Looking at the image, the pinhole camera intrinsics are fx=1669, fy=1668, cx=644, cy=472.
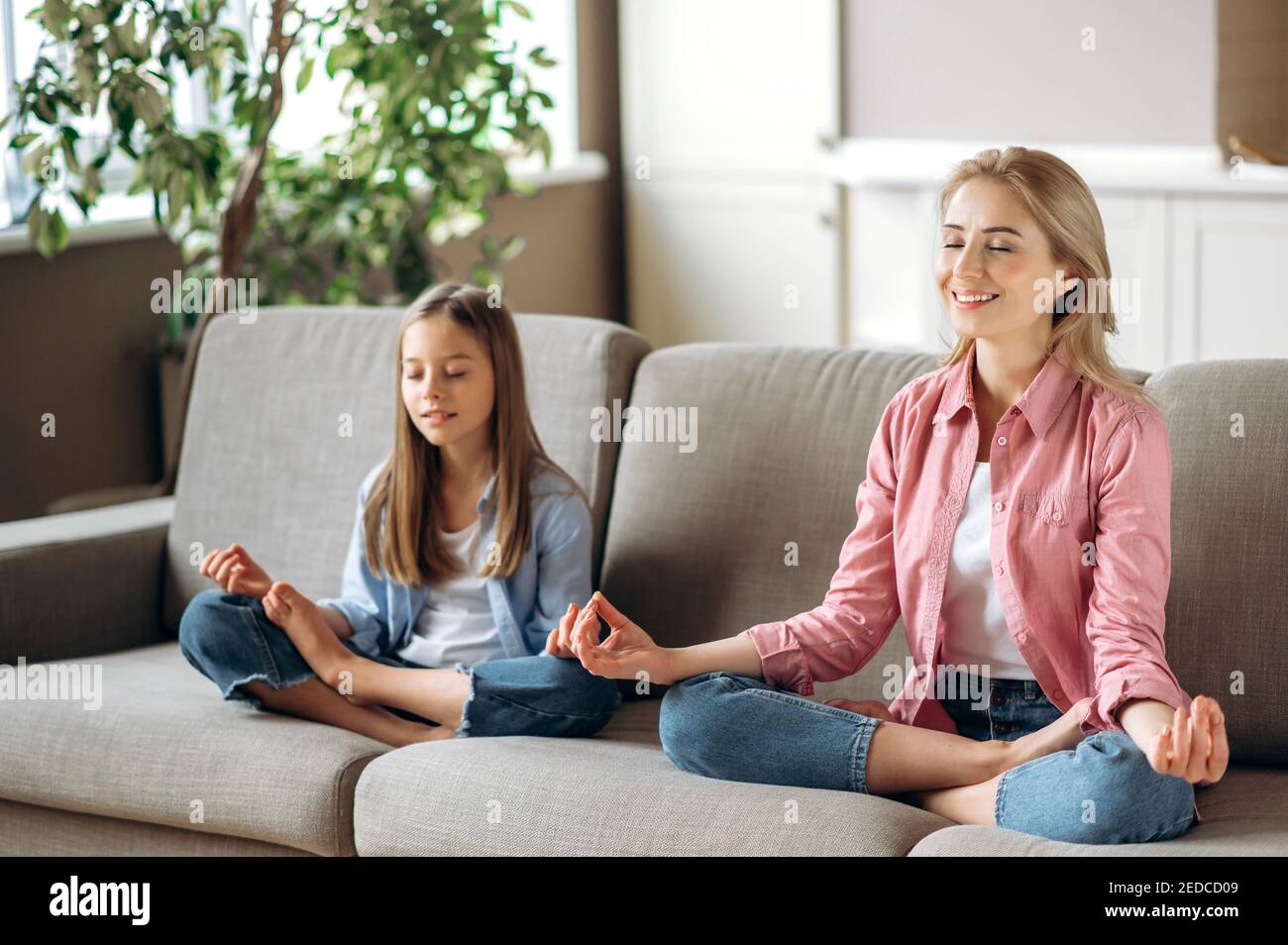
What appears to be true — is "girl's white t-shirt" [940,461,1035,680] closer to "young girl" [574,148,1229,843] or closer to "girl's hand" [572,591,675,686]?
"young girl" [574,148,1229,843]

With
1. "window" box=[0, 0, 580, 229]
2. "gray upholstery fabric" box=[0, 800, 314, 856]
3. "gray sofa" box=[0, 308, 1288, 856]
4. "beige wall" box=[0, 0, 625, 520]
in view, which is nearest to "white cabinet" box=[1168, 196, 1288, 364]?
"window" box=[0, 0, 580, 229]

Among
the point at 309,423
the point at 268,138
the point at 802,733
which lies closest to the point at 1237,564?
the point at 802,733

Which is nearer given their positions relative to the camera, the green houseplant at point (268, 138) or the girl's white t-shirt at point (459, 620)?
the girl's white t-shirt at point (459, 620)

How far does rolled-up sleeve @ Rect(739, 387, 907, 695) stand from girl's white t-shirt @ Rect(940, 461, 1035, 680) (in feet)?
0.30

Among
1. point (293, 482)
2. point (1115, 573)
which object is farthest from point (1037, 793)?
point (293, 482)

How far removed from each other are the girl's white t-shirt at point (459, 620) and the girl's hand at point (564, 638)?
0.55 ft

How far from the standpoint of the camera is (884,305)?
4.56m

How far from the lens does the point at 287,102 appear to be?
411 centimetres

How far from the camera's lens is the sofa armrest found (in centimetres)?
240

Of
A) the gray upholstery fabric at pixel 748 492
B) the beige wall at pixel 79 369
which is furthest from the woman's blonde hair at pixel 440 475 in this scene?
the beige wall at pixel 79 369

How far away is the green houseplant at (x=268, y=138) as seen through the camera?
272 cm

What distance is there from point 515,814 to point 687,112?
333 centimetres

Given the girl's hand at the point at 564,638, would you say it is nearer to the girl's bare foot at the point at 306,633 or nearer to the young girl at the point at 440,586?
the young girl at the point at 440,586

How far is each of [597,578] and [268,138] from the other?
153cm
